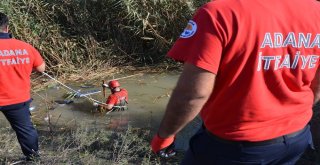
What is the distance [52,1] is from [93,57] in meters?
1.21

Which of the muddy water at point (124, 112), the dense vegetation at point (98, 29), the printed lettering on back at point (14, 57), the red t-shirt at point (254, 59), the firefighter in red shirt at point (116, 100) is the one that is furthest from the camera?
the dense vegetation at point (98, 29)

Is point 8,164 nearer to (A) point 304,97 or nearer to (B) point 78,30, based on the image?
(A) point 304,97

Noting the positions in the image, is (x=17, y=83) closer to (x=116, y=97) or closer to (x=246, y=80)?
(x=116, y=97)

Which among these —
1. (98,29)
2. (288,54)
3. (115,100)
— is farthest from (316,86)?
(98,29)

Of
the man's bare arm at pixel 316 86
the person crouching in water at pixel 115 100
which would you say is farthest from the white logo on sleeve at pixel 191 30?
the person crouching in water at pixel 115 100

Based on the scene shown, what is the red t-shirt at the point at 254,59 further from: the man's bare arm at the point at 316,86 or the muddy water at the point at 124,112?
the muddy water at the point at 124,112

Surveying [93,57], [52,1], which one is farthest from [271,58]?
[52,1]

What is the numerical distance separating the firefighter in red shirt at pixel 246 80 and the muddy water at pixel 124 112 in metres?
2.30

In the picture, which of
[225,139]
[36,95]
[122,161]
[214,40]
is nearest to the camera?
[214,40]

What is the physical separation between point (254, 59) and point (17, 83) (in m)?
2.59

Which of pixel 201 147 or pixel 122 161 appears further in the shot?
pixel 122 161

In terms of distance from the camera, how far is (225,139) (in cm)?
195

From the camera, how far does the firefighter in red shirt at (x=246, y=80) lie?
1727 millimetres

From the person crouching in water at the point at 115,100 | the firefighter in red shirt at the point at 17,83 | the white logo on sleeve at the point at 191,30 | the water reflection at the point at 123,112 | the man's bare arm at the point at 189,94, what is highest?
the white logo on sleeve at the point at 191,30
